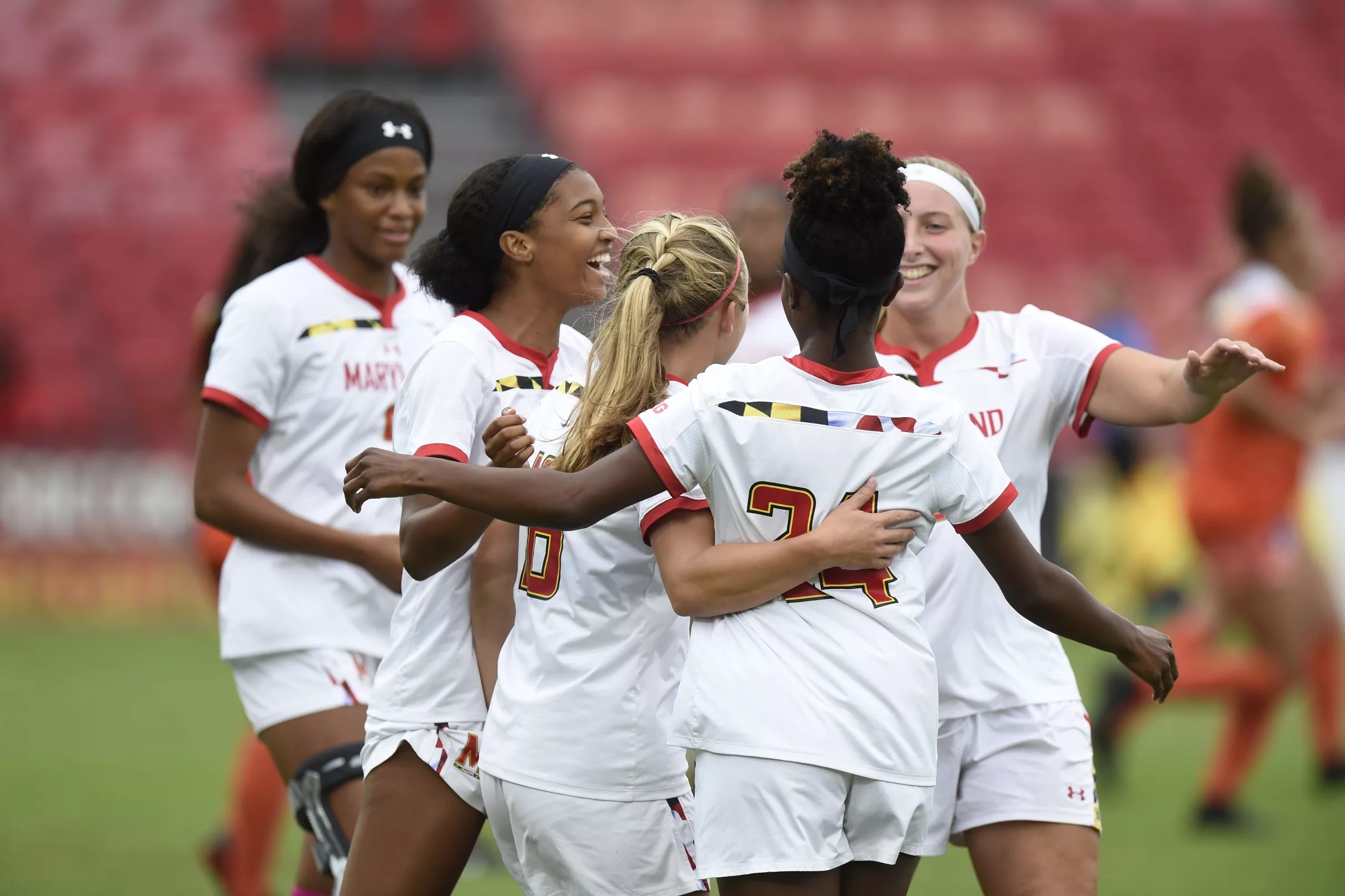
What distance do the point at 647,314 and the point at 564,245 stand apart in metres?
0.49

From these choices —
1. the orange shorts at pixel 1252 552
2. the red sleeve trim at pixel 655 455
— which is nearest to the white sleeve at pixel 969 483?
the red sleeve trim at pixel 655 455

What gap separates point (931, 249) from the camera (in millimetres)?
3617

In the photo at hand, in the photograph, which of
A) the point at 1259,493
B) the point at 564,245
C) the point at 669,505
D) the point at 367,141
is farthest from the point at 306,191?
the point at 1259,493

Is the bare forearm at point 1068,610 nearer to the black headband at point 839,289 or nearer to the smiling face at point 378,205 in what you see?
the black headband at point 839,289

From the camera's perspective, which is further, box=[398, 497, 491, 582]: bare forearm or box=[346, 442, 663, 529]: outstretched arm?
box=[398, 497, 491, 582]: bare forearm

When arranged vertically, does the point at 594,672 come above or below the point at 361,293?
below

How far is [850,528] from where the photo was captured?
9.18ft

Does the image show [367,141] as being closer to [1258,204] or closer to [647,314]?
[647,314]

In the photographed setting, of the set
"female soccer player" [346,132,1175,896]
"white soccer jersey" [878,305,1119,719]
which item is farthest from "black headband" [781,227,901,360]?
"white soccer jersey" [878,305,1119,719]

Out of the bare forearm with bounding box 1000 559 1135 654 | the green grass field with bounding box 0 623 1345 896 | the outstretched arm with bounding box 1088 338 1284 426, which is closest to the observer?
the bare forearm with bounding box 1000 559 1135 654

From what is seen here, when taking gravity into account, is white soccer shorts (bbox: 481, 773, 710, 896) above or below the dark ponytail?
below

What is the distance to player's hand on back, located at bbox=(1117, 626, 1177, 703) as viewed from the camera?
3.05m

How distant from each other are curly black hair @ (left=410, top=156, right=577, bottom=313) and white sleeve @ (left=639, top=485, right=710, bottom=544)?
32.2 inches

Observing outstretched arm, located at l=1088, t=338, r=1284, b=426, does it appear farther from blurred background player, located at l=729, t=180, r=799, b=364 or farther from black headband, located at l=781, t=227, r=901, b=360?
blurred background player, located at l=729, t=180, r=799, b=364
